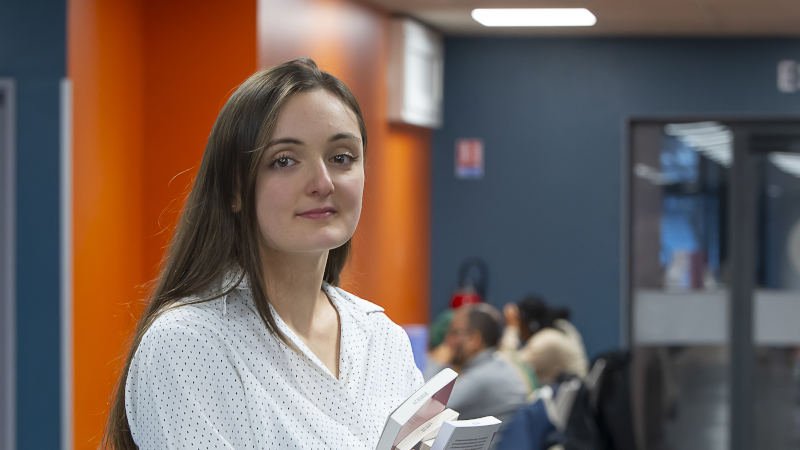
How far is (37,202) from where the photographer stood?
393 cm

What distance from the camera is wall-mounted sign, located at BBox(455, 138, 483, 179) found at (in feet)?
23.3

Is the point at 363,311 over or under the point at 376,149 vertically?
under

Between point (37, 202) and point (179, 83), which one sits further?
point (179, 83)

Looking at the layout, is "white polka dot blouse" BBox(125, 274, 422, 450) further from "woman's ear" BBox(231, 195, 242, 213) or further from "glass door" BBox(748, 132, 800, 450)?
"glass door" BBox(748, 132, 800, 450)

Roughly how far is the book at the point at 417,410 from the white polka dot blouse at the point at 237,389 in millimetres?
70

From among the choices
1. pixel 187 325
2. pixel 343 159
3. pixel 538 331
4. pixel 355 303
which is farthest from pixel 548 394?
pixel 187 325

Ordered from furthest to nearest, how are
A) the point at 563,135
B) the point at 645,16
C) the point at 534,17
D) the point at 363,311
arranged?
the point at 563,135
the point at 645,16
the point at 534,17
the point at 363,311

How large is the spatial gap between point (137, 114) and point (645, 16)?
269 cm

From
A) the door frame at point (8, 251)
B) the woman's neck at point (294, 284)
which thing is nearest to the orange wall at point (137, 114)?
the door frame at point (8, 251)

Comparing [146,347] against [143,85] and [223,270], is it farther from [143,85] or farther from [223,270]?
[143,85]

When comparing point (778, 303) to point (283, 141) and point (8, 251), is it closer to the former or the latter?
point (8, 251)

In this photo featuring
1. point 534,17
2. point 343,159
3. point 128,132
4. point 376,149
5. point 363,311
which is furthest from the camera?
point 376,149

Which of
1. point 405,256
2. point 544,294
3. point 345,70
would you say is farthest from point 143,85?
point 544,294

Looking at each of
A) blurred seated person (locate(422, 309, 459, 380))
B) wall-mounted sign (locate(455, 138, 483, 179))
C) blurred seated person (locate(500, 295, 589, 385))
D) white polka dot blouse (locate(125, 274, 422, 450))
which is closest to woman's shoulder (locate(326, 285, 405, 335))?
white polka dot blouse (locate(125, 274, 422, 450))
